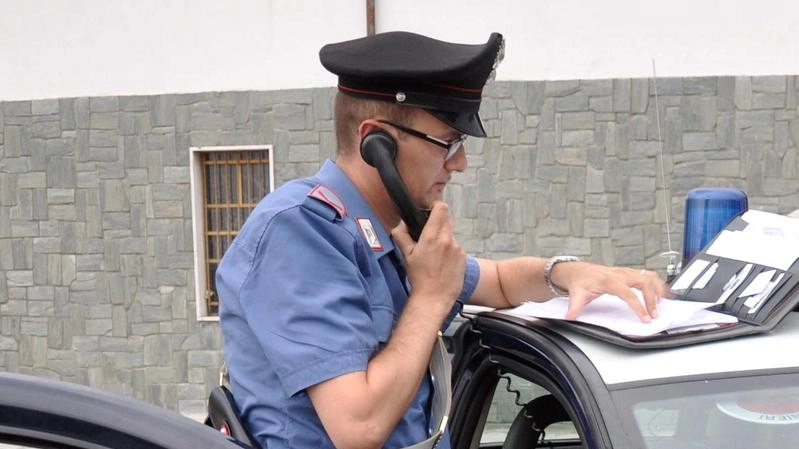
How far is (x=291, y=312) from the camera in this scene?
4.78 ft

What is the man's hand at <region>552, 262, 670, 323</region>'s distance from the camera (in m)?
1.74

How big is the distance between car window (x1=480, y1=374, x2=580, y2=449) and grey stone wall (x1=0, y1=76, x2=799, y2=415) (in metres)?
4.64

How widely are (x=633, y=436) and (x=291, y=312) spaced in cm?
61

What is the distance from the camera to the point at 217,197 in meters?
7.68

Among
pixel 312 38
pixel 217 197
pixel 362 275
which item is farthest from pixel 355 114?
pixel 217 197

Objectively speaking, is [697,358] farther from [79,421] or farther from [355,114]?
[79,421]

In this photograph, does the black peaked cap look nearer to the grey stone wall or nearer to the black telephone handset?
the black telephone handset

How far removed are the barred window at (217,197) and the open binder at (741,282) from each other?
19.0 ft

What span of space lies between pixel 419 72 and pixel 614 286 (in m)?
0.60

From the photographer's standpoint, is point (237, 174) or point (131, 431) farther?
point (237, 174)

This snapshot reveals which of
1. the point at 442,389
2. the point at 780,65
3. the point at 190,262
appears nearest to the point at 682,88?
the point at 780,65

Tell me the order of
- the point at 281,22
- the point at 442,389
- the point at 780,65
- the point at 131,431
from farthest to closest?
the point at 281,22 → the point at 780,65 → the point at 442,389 → the point at 131,431

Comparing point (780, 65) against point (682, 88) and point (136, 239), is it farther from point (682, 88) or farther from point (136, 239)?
point (136, 239)

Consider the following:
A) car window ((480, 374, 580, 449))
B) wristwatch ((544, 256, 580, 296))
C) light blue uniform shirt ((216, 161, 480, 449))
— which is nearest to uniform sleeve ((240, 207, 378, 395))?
light blue uniform shirt ((216, 161, 480, 449))
